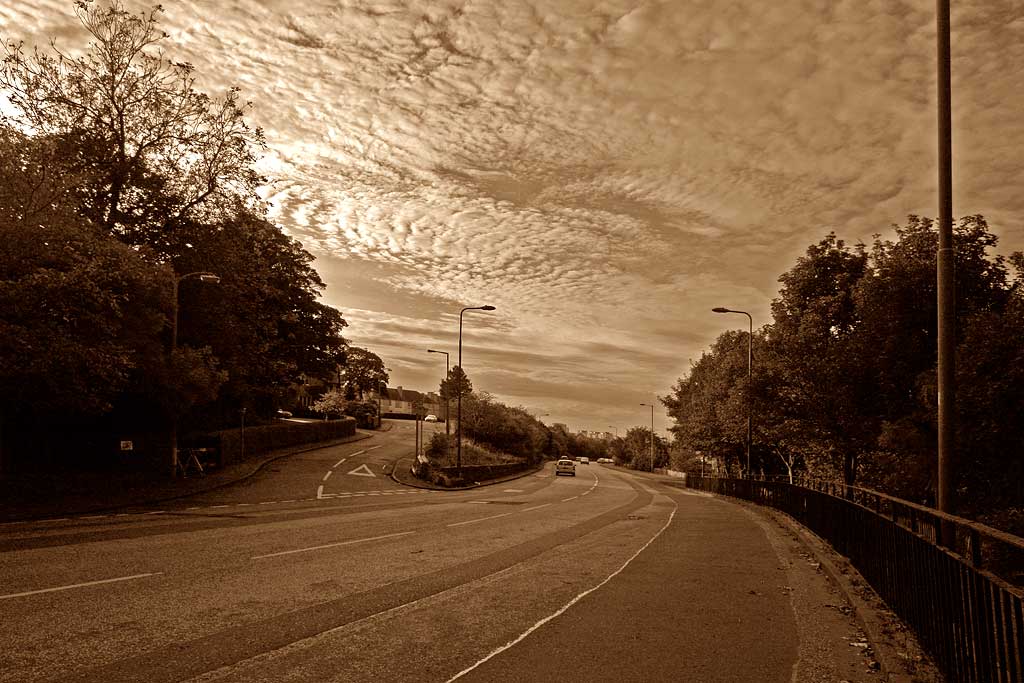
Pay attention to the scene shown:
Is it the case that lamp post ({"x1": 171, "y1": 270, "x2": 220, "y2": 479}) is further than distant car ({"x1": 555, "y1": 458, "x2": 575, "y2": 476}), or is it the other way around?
distant car ({"x1": 555, "y1": 458, "x2": 575, "y2": 476})

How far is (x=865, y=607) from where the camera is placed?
29.1ft

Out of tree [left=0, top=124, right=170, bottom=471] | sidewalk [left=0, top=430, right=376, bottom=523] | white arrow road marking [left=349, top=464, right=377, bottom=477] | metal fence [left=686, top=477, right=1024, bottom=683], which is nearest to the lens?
metal fence [left=686, top=477, right=1024, bottom=683]

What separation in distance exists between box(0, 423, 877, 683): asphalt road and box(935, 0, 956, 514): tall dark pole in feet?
6.88

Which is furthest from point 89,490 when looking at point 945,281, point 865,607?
point 945,281

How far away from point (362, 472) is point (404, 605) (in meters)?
34.8

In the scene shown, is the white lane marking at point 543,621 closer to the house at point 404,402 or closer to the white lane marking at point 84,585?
the white lane marking at point 84,585

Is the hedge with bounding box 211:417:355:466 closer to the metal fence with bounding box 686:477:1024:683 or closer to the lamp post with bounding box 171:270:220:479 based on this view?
the lamp post with bounding box 171:270:220:479

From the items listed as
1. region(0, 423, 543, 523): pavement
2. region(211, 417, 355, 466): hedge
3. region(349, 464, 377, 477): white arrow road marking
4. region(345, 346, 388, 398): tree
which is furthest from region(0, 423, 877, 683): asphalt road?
region(345, 346, 388, 398): tree

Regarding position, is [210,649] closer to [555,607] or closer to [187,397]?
[555,607]

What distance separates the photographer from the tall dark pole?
8.45 meters

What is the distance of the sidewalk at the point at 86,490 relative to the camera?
69.6ft

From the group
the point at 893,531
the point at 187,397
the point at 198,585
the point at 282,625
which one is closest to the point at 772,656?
Result: the point at 893,531

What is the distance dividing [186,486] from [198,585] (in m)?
22.0

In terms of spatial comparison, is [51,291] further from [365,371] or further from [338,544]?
[365,371]
